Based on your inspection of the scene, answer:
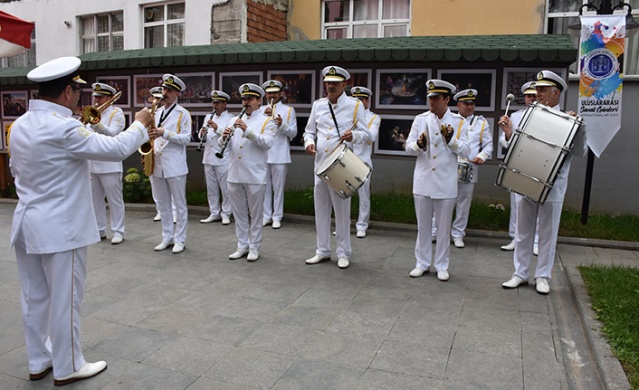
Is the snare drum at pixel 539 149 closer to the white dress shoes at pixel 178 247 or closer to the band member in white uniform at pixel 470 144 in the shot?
the band member in white uniform at pixel 470 144

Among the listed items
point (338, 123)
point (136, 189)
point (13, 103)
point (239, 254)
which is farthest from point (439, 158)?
point (13, 103)

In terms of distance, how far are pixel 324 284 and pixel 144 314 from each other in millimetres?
1953

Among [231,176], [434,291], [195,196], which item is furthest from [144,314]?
[195,196]

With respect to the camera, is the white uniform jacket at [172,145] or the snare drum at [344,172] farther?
the white uniform jacket at [172,145]

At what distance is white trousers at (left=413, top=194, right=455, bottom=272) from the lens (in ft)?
20.0

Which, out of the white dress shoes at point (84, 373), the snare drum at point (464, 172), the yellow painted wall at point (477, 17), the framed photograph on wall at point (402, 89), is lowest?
the white dress shoes at point (84, 373)

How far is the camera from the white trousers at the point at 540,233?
18.4ft

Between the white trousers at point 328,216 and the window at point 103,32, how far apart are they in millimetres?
10978

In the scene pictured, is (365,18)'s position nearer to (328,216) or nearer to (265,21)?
(265,21)

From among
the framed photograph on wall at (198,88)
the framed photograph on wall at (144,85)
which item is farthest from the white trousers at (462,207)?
the framed photograph on wall at (144,85)

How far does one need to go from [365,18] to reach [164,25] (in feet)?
18.0

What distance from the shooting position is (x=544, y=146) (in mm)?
5059

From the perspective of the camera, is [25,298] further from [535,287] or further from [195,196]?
[195,196]

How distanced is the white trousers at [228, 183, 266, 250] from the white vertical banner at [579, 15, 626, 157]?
5296mm
